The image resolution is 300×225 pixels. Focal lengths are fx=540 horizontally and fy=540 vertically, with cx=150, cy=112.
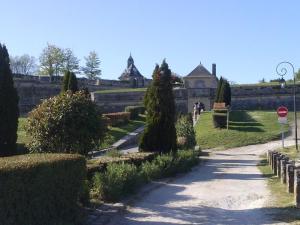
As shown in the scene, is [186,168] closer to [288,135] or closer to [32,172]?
[32,172]

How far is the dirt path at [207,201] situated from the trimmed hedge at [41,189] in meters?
1.22

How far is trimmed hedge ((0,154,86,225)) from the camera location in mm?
7285

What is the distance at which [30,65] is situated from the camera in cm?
9681

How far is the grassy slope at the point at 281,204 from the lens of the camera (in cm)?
1019

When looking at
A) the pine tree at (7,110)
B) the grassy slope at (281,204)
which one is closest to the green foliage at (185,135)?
the grassy slope at (281,204)

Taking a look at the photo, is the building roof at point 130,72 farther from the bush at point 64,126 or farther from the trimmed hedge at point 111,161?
the bush at point 64,126

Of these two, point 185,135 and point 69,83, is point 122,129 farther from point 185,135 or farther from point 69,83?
point 185,135

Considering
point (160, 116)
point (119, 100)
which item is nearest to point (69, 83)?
point (160, 116)

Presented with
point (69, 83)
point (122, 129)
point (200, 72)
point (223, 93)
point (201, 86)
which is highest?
point (200, 72)

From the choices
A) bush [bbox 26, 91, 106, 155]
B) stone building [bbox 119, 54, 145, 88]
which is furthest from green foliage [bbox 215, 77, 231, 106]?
stone building [bbox 119, 54, 145, 88]

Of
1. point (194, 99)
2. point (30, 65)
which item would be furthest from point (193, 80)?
point (30, 65)

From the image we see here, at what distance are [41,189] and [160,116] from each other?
462 inches

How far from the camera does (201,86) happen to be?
246 ft

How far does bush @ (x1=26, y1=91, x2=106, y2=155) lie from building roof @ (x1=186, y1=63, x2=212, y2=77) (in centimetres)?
6293
